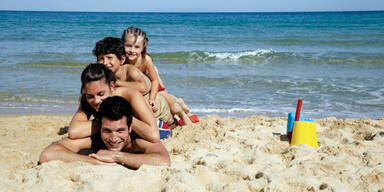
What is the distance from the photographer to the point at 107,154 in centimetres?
323

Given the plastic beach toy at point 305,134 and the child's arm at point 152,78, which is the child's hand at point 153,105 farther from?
the plastic beach toy at point 305,134

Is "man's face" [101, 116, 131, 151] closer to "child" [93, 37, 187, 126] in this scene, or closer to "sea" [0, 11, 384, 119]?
"child" [93, 37, 187, 126]

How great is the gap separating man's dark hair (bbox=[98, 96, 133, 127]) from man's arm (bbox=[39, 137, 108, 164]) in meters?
0.38

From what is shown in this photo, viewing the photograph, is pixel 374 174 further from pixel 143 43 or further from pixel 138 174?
pixel 143 43

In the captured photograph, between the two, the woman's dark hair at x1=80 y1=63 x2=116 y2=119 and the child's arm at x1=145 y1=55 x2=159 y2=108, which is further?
the child's arm at x1=145 y1=55 x2=159 y2=108

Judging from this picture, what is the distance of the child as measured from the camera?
13.3ft

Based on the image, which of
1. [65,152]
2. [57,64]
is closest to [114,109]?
[65,152]

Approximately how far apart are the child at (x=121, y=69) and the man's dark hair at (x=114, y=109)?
34.4 inches

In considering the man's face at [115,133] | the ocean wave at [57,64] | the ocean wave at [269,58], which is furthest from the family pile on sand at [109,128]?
the ocean wave at [269,58]

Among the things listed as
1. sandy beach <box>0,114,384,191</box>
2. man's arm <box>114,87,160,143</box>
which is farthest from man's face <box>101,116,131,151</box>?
sandy beach <box>0,114,384,191</box>

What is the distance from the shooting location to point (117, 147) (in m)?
3.32

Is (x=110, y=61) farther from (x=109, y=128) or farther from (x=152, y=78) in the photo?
(x=109, y=128)

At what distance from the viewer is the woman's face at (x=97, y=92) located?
3283mm

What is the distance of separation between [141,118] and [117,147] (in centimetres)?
34
